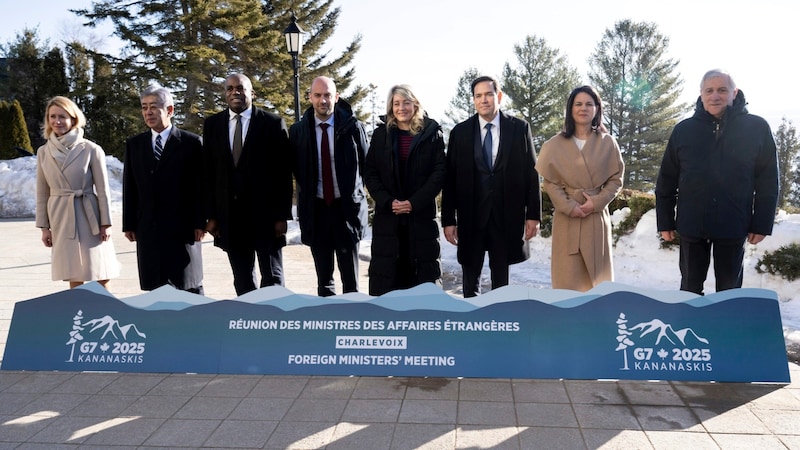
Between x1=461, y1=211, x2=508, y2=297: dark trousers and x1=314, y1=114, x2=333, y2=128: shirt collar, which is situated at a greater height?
x1=314, y1=114, x2=333, y2=128: shirt collar

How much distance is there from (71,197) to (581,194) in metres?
3.79

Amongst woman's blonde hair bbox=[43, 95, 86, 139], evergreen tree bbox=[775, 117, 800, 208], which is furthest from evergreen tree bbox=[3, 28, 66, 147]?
evergreen tree bbox=[775, 117, 800, 208]

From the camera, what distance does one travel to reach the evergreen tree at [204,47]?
2134 cm

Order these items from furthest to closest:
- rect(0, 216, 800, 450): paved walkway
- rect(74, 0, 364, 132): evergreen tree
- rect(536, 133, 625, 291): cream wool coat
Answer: rect(74, 0, 364, 132): evergreen tree → rect(536, 133, 625, 291): cream wool coat → rect(0, 216, 800, 450): paved walkway

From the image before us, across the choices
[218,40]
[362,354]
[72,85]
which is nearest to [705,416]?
[362,354]

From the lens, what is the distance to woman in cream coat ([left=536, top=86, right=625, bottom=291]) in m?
3.91

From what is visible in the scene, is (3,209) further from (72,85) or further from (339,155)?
(72,85)

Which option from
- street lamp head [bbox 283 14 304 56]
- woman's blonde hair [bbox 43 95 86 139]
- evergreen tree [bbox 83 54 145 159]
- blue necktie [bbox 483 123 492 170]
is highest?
evergreen tree [bbox 83 54 145 159]

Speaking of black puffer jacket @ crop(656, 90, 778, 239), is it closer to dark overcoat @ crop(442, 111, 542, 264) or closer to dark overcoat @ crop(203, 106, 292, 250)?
dark overcoat @ crop(442, 111, 542, 264)

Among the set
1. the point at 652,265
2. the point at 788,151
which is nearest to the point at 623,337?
the point at 652,265

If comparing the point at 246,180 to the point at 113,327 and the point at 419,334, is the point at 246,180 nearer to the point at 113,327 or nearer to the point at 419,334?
the point at 113,327

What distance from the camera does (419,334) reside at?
3.51 meters

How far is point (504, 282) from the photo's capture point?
166 inches

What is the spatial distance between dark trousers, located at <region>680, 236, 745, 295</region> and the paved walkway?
712 millimetres
